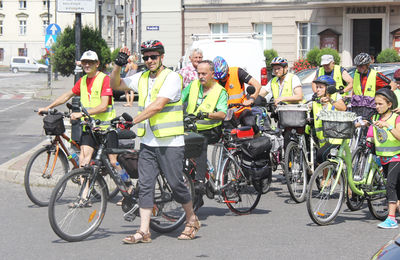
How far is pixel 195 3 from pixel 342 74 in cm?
2779

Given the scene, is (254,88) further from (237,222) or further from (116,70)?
(116,70)

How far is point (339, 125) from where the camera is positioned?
7.81 metres

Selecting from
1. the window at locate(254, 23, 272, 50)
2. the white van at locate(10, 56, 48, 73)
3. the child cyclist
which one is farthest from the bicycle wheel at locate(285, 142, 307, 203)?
the white van at locate(10, 56, 48, 73)

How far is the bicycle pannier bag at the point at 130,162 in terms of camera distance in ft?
23.5

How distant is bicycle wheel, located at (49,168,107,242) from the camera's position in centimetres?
684

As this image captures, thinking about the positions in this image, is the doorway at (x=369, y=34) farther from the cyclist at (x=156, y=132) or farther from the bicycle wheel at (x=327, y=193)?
the cyclist at (x=156, y=132)

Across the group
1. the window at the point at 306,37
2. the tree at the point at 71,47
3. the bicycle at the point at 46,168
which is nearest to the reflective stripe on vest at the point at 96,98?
the bicycle at the point at 46,168

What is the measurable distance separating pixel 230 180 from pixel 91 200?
1.76 meters

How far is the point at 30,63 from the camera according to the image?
79.8 m

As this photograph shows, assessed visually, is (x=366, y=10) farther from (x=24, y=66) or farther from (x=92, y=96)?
(x=24, y=66)

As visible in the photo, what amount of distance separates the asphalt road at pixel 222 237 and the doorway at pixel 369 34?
27803 millimetres

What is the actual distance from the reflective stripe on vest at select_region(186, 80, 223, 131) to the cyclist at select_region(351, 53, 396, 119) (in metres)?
2.72

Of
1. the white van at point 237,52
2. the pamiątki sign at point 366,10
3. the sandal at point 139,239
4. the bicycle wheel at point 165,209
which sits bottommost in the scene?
the sandal at point 139,239

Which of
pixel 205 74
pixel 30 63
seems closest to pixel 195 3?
pixel 205 74
